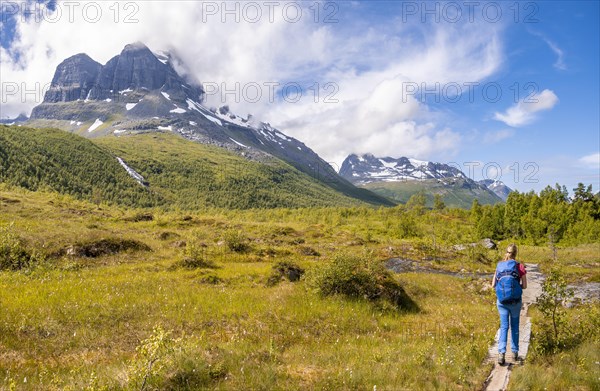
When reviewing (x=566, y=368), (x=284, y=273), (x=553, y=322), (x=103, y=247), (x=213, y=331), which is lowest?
(x=213, y=331)

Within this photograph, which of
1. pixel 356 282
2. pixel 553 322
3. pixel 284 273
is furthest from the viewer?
pixel 284 273

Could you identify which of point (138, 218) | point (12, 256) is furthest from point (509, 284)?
point (138, 218)

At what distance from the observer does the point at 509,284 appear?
10594mm

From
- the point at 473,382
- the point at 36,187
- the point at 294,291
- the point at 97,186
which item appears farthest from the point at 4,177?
the point at 473,382

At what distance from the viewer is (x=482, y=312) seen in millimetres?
18812

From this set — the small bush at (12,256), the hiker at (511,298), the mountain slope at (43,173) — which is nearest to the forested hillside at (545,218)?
the hiker at (511,298)

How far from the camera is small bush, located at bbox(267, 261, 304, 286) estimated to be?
2142 centimetres

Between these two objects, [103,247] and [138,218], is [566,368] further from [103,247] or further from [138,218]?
[138,218]

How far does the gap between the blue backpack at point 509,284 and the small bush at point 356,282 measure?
738 centimetres

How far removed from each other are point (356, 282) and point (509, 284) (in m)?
8.35

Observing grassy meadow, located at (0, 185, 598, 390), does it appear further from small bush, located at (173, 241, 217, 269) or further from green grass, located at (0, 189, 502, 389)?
small bush, located at (173, 241, 217, 269)

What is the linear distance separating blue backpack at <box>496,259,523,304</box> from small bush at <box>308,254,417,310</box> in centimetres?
738

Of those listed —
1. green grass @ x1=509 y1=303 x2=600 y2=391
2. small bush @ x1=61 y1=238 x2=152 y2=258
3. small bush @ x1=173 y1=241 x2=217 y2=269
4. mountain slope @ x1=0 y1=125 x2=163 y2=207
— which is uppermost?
mountain slope @ x1=0 y1=125 x2=163 y2=207

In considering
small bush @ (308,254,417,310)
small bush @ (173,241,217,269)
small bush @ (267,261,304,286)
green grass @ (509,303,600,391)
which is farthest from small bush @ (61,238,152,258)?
green grass @ (509,303,600,391)
